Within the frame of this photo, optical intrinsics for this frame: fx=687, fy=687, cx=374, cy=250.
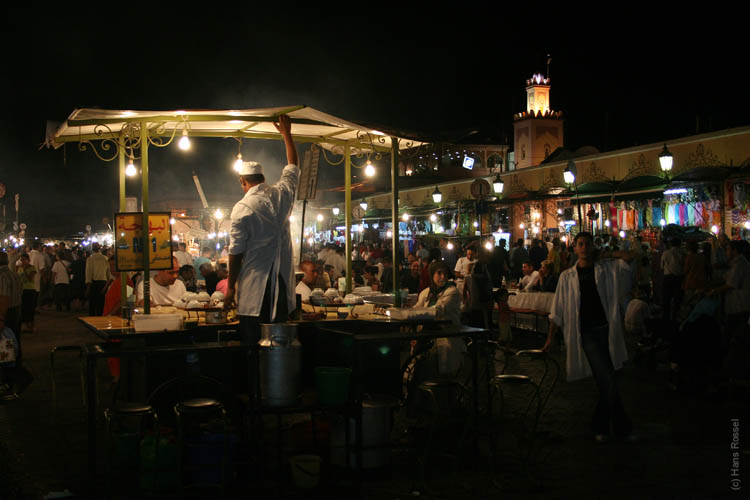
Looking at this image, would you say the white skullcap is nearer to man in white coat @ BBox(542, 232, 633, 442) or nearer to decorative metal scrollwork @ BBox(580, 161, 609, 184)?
man in white coat @ BBox(542, 232, 633, 442)

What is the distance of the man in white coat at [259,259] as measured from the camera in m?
5.92

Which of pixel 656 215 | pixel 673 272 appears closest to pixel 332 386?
pixel 673 272

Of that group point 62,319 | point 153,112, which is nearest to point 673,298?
point 153,112

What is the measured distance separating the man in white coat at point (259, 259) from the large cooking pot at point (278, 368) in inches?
20.3

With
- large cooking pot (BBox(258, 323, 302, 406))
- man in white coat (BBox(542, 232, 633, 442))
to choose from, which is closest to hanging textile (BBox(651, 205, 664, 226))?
man in white coat (BBox(542, 232, 633, 442))

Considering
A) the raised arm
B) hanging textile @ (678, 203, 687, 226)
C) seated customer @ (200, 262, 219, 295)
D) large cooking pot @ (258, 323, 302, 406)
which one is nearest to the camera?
large cooking pot @ (258, 323, 302, 406)

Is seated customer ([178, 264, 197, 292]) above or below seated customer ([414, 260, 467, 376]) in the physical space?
above

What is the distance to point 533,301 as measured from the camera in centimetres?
1347

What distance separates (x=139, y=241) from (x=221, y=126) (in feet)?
6.02

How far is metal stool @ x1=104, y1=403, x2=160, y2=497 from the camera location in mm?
5125

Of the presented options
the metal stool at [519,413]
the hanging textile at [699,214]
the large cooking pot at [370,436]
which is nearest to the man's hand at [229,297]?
the large cooking pot at [370,436]

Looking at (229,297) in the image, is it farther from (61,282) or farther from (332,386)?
(61,282)

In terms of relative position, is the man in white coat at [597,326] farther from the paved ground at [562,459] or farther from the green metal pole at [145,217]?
the green metal pole at [145,217]

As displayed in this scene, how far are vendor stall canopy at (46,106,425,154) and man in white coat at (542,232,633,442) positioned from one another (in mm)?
2572
